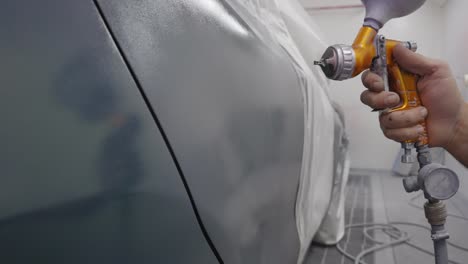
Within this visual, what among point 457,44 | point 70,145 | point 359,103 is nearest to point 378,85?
point 70,145

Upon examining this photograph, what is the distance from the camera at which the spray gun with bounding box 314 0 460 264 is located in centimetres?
67

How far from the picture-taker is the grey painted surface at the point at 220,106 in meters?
0.32

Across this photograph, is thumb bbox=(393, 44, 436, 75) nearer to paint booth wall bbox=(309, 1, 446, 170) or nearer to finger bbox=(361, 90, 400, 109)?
finger bbox=(361, 90, 400, 109)

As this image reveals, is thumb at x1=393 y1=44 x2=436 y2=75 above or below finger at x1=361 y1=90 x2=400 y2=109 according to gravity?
above

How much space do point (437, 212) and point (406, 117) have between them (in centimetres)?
23

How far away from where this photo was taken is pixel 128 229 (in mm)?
295

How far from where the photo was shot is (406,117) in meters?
0.73

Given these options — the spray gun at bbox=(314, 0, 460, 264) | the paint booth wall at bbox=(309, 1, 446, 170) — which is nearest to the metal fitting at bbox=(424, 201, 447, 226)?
the spray gun at bbox=(314, 0, 460, 264)

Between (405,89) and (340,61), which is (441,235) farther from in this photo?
(340,61)

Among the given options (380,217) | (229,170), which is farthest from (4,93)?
(380,217)

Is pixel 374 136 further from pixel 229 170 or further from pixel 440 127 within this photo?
pixel 229 170

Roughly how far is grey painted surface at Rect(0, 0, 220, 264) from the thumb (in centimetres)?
65

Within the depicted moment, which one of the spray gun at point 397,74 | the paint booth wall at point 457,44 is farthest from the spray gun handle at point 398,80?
the paint booth wall at point 457,44

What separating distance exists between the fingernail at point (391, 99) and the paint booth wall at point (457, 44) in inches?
69.1
